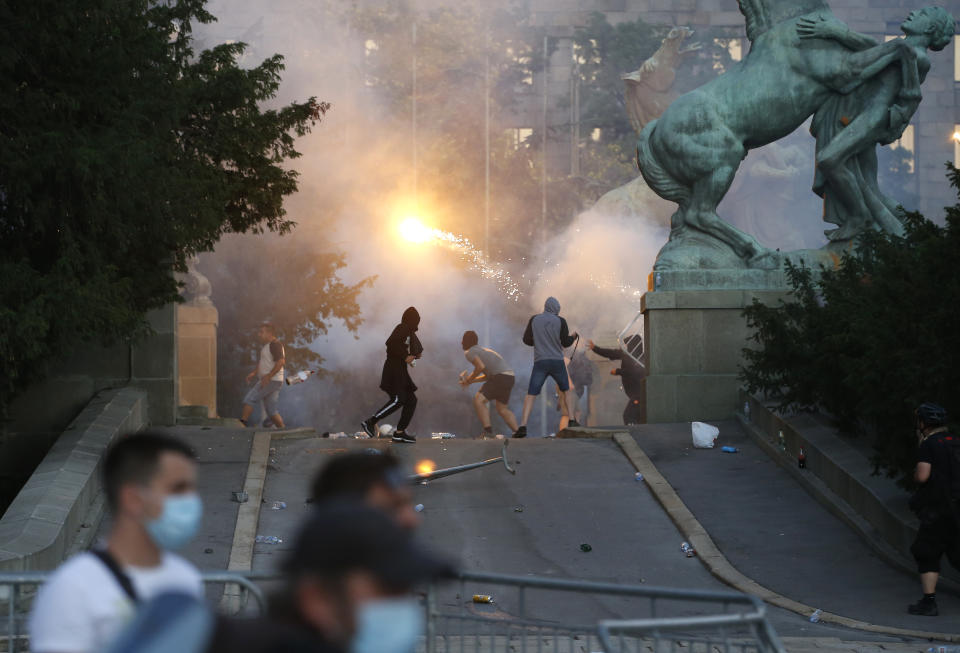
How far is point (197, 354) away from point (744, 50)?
38.3 meters

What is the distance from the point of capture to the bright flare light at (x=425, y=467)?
42.2ft

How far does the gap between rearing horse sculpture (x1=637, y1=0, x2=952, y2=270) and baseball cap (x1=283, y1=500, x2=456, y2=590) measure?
14.7m

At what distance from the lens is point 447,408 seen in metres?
40.9

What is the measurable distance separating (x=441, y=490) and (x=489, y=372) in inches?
204

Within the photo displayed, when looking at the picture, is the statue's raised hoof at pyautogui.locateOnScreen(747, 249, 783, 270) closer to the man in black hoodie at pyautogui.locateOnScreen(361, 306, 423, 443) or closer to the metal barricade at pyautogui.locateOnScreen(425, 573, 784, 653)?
the man in black hoodie at pyautogui.locateOnScreen(361, 306, 423, 443)

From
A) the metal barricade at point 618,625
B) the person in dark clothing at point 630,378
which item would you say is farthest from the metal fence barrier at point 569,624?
the person in dark clothing at point 630,378

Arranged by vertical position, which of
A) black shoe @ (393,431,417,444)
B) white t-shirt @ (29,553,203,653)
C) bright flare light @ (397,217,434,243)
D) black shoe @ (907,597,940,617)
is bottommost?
black shoe @ (907,597,940,617)

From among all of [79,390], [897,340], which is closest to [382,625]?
[897,340]

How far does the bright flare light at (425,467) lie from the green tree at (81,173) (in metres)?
2.90

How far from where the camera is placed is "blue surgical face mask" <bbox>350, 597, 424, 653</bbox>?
2062 millimetres

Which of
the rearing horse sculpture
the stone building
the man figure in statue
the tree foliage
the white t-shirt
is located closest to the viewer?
the white t-shirt

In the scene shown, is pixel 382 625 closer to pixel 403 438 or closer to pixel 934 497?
pixel 934 497

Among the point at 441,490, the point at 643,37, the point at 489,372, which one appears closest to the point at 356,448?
the point at 441,490

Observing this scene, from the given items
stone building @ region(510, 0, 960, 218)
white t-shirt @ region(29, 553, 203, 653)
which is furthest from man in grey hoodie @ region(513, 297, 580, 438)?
stone building @ region(510, 0, 960, 218)
